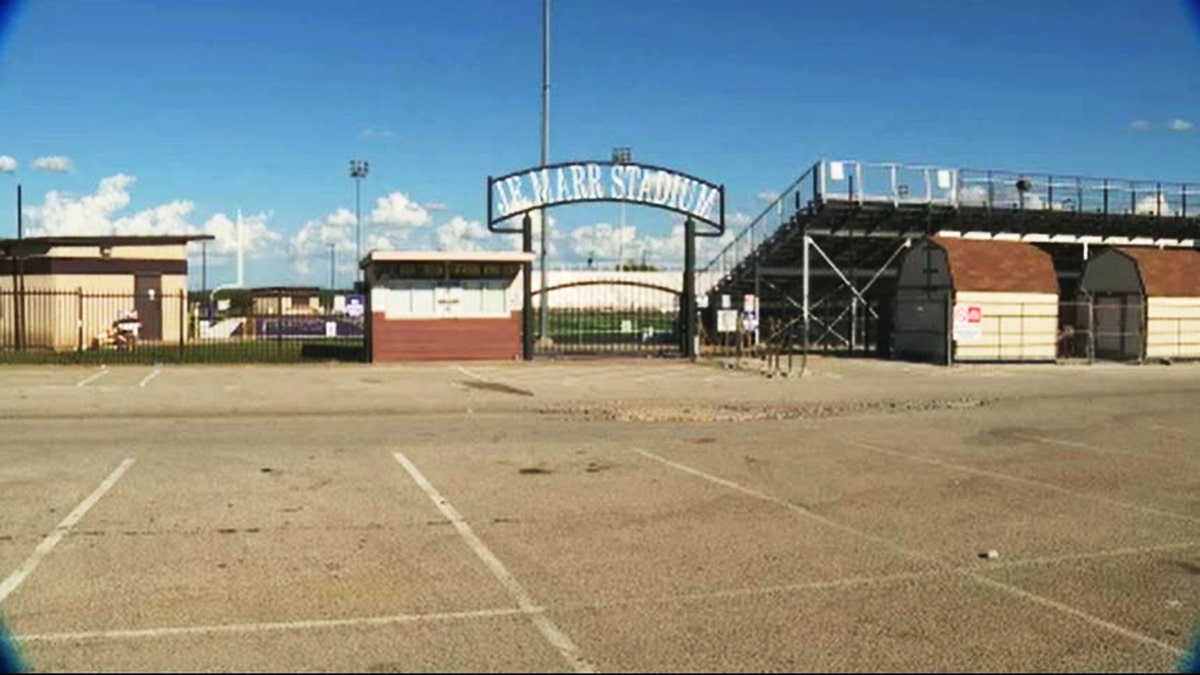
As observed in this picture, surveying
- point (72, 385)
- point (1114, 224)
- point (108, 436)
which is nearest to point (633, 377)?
point (72, 385)

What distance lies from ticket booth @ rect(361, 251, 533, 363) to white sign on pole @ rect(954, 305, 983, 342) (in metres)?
13.2

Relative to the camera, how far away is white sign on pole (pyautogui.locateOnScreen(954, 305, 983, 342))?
34000 mm

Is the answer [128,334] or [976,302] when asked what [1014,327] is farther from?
[128,334]

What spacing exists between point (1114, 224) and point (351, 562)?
41.2 metres

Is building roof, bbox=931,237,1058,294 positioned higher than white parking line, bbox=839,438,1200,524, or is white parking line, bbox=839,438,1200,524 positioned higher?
building roof, bbox=931,237,1058,294

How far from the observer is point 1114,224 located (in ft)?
139

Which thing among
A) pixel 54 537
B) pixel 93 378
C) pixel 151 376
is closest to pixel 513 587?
pixel 54 537

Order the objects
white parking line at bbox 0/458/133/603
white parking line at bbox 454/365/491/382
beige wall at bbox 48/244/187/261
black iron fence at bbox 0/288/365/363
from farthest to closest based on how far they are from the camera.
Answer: beige wall at bbox 48/244/187/261
black iron fence at bbox 0/288/365/363
white parking line at bbox 454/365/491/382
white parking line at bbox 0/458/133/603

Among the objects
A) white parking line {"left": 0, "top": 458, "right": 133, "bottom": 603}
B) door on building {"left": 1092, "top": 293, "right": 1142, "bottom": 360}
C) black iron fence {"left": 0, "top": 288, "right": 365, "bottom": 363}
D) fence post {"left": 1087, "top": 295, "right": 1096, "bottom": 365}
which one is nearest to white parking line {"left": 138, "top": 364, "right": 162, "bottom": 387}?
black iron fence {"left": 0, "top": 288, "right": 365, "bottom": 363}

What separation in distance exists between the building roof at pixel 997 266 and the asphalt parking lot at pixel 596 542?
679 inches

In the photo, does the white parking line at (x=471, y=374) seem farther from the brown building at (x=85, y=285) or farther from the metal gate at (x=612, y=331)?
the brown building at (x=85, y=285)

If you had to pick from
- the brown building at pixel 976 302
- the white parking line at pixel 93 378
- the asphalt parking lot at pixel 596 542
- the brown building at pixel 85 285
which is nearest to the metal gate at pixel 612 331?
the brown building at pixel 976 302

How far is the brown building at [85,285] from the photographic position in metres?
40.2

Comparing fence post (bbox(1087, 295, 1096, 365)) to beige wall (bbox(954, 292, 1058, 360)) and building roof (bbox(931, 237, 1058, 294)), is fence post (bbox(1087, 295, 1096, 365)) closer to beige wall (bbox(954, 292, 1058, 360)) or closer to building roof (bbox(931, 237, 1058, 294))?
beige wall (bbox(954, 292, 1058, 360))
